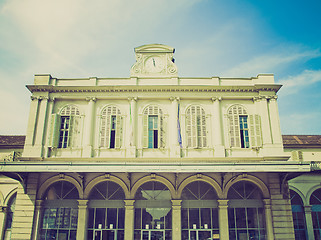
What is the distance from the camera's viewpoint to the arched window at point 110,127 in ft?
57.5

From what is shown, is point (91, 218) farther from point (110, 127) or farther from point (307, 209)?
point (307, 209)

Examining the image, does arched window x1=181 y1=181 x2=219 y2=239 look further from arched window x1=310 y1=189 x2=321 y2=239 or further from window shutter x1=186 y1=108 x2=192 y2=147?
arched window x1=310 y1=189 x2=321 y2=239

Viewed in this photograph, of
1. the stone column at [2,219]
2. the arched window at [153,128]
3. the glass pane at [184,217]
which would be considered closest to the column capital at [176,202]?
the glass pane at [184,217]

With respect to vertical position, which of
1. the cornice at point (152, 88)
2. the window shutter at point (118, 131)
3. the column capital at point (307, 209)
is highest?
the cornice at point (152, 88)

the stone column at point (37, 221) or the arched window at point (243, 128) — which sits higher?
the arched window at point (243, 128)

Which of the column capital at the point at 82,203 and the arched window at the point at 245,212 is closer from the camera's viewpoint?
the arched window at the point at 245,212

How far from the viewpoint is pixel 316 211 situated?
18.5 meters

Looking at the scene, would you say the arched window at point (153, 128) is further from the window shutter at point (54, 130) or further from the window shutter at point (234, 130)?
the window shutter at point (54, 130)

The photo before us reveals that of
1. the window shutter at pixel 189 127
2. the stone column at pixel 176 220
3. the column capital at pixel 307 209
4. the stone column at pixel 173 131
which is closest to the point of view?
the stone column at pixel 176 220

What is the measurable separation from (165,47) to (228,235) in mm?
12762

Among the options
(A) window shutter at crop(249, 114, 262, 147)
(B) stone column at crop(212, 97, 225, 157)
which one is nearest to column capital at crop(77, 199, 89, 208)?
(B) stone column at crop(212, 97, 225, 157)

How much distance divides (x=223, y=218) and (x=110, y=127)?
28.9 feet

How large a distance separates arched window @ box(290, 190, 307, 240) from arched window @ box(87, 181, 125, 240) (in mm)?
11240

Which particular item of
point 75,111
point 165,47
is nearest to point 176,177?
point 75,111
